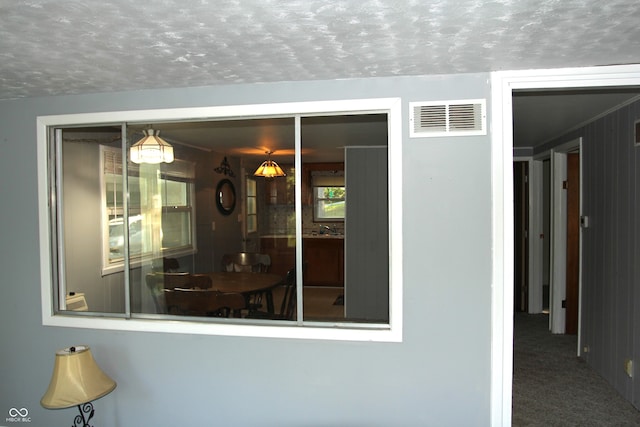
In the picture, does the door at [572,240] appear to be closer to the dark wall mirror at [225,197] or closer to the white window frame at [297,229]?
the white window frame at [297,229]

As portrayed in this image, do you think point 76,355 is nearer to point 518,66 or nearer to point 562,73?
point 518,66

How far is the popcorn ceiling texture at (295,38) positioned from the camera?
4.80 feet

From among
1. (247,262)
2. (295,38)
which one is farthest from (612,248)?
(247,262)

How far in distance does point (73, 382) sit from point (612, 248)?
3783 mm

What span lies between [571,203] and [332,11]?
4062 mm

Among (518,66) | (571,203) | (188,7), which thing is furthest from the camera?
(571,203)

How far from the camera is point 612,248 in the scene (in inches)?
123

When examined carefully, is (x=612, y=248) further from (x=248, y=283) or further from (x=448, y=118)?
(x=248, y=283)

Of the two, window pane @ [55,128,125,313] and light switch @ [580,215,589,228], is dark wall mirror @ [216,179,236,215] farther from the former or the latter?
light switch @ [580,215,589,228]

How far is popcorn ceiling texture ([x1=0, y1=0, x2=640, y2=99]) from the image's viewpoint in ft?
4.80

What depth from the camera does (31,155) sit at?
271 cm

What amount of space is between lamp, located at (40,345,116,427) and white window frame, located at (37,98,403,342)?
384 millimetres

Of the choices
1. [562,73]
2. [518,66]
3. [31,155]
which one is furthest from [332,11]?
[31,155]

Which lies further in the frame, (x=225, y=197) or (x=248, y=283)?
(x=225, y=197)
